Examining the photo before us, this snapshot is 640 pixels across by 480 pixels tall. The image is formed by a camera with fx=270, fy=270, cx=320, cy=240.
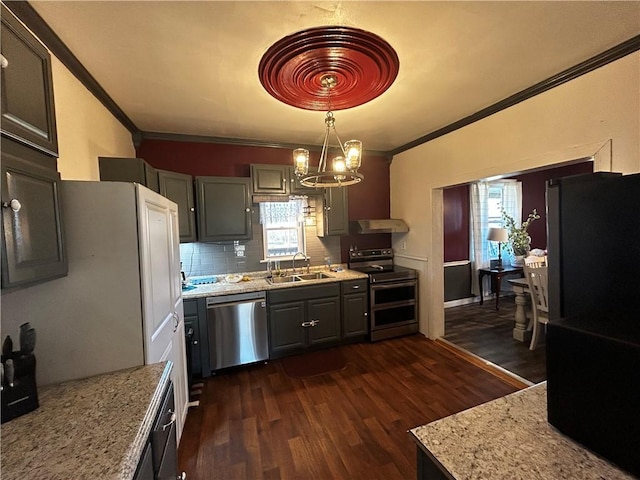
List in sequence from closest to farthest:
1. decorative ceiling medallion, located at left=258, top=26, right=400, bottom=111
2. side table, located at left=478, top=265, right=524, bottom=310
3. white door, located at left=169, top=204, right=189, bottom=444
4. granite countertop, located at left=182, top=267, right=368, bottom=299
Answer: decorative ceiling medallion, located at left=258, top=26, right=400, bottom=111 → white door, located at left=169, top=204, right=189, bottom=444 → granite countertop, located at left=182, top=267, right=368, bottom=299 → side table, located at left=478, top=265, right=524, bottom=310

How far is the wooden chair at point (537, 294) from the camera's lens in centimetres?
305

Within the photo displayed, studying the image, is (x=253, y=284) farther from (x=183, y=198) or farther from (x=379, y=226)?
(x=379, y=226)

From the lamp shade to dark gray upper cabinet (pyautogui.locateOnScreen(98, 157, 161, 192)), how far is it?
5273 mm

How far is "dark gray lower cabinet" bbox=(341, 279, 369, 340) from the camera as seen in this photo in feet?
11.1

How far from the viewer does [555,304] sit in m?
1.03

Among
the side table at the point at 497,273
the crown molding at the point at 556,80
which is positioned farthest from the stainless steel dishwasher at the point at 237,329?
the side table at the point at 497,273

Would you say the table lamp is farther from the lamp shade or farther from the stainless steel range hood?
the stainless steel range hood

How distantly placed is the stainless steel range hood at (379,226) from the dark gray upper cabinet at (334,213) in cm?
21

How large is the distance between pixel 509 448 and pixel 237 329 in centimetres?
254

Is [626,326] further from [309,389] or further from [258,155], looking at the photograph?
[258,155]

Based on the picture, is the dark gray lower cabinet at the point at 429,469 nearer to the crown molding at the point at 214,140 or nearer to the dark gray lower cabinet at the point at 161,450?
the dark gray lower cabinet at the point at 161,450

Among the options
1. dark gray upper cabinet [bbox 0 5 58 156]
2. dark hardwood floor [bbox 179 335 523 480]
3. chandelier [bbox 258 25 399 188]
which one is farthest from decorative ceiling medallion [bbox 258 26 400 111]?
dark hardwood floor [bbox 179 335 523 480]

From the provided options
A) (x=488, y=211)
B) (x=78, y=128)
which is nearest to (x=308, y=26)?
(x=78, y=128)

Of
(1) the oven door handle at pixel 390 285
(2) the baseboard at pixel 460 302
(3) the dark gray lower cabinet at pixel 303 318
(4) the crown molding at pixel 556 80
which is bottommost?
(2) the baseboard at pixel 460 302
